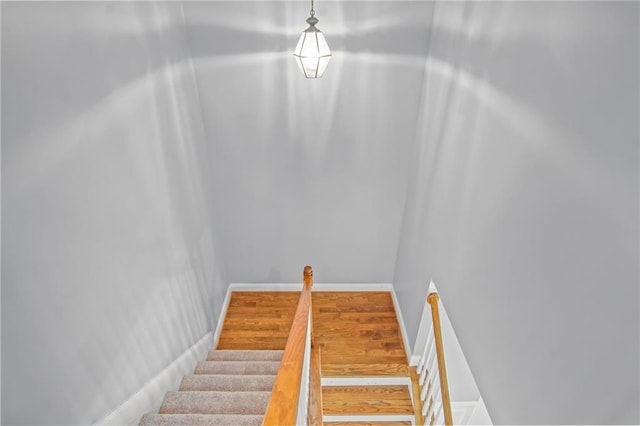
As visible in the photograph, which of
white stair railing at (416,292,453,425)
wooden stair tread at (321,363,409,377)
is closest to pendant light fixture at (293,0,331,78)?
white stair railing at (416,292,453,425)

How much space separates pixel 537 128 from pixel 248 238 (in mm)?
3239

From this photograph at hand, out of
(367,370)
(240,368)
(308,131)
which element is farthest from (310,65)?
(367,370)

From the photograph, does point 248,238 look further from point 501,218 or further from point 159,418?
point 501,218

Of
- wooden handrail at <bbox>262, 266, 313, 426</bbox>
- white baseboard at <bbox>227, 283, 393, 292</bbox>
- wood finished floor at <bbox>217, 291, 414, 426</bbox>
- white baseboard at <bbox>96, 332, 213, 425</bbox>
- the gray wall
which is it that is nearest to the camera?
wooden handrail at <bbox>262, 266, 313, 426</bbox>

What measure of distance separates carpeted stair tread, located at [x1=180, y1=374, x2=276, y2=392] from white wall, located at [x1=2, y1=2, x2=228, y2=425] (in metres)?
0.28

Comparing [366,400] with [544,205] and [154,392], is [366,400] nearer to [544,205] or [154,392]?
[154,392]

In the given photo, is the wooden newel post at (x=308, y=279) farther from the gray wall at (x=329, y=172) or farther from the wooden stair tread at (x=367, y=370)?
the wooden stair tread at (x=367, y=370)

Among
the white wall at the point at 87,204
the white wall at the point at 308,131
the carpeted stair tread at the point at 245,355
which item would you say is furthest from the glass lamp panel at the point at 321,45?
the carpeted stair tread at the point at 245,355

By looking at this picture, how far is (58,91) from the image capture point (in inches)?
61.7

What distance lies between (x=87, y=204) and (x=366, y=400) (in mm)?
2965

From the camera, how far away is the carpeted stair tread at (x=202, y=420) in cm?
227

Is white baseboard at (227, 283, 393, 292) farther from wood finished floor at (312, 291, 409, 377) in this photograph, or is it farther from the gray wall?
the gray wall

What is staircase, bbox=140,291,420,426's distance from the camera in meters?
2.59

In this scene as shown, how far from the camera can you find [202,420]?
229 cm
